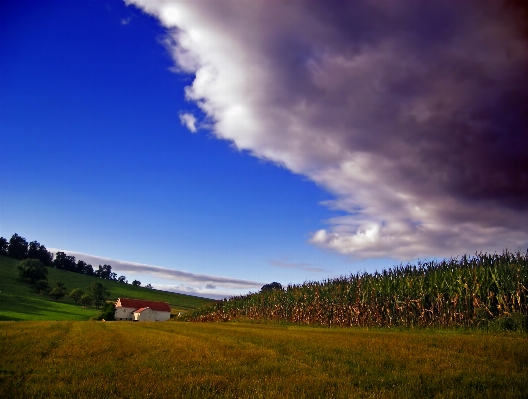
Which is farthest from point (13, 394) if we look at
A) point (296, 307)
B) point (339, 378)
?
point (296, 307)

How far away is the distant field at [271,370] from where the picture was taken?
8.54 m

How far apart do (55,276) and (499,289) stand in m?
158

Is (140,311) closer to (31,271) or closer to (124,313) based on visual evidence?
(124,313)

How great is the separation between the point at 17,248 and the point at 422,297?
18665cm

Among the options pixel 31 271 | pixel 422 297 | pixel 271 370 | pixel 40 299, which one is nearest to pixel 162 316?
pixel 40 299

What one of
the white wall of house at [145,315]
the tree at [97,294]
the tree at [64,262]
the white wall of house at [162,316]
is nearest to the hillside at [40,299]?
the tree at [97,294]

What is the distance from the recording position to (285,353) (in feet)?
46.7

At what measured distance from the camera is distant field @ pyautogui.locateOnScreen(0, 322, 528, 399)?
8.54m

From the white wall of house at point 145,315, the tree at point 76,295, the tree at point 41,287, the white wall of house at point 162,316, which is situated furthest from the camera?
Result: the tree at point 41,287

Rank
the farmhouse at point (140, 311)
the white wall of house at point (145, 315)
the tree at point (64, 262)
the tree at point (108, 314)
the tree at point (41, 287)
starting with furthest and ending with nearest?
1. the tree at point (64, 262)
2. the tree at point (41, 287)
3. the farmhouse at point (140, 311)
4. the white wall of house at point (145, 315)
5. the tree at point (108, 314)

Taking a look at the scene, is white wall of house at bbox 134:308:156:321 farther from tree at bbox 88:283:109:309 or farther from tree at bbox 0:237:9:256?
tree at bbox 0:237:9:256

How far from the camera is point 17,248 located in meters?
168

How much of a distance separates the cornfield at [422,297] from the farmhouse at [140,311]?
69391mm

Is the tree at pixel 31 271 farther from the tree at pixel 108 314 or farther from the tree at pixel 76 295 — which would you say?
the tree at pixel 108 314
